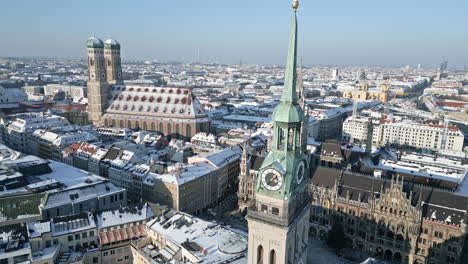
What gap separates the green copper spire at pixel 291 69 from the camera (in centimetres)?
4247

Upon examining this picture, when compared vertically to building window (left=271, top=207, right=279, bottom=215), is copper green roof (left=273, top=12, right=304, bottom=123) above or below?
above

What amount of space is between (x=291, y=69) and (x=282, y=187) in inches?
561

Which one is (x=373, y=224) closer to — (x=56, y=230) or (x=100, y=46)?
(x=56, y=230)

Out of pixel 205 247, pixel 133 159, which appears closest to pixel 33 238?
pixel 205 247

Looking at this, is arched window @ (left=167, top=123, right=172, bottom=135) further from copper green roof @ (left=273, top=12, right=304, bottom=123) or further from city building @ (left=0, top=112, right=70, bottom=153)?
copper green roof @ (left=273, top=12, right=304, bottom=123)

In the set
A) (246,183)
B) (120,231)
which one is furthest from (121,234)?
(246,183)

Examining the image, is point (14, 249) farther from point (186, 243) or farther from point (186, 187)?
point (186, 187)

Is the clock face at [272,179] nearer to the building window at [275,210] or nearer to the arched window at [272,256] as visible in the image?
the building window at [275,210]

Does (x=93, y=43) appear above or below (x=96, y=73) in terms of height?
above

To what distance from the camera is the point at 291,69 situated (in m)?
43.2

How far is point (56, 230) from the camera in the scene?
244ft

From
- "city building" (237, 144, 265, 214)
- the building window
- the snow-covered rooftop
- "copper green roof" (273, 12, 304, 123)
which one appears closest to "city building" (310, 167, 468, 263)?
"city building" (237, 144, 265, 214)

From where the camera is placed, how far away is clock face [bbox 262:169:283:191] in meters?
44.7

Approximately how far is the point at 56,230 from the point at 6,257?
33.8 feet
